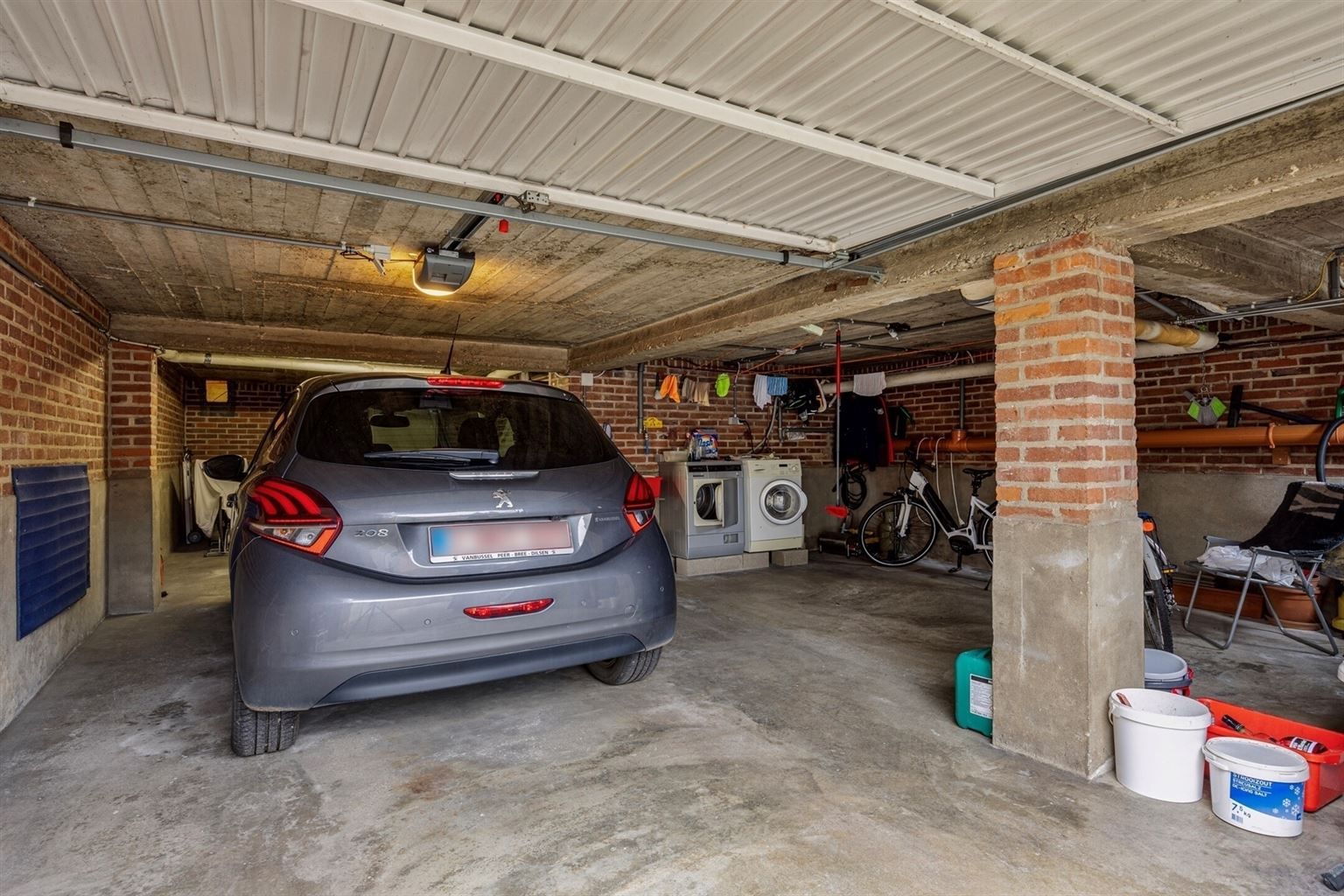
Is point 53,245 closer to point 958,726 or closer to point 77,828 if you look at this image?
point 77,828

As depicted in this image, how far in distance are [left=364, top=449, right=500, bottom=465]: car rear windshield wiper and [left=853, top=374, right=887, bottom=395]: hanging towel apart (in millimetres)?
5235

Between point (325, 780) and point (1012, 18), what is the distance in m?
2.96

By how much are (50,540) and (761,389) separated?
5868 millimetres

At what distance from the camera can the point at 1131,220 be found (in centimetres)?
238

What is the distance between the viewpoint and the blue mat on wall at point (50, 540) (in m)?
3.13

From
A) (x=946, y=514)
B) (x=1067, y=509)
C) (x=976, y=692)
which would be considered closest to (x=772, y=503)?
(x=946, y=514)

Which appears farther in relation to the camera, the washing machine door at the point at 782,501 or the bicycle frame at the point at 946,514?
the washing machine door at the point at 782,501

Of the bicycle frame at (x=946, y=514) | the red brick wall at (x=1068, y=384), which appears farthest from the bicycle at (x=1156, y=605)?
the bicycle frame at (x=946, y=514)

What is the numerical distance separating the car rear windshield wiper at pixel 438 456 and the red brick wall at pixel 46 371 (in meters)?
1.90

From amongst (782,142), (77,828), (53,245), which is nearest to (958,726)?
(782,142)

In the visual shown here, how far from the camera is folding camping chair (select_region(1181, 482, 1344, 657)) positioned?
4.06 metres

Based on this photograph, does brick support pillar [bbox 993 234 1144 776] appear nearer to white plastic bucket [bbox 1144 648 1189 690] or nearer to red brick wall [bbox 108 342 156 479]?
white plastic bucket [bbox 1144 648 1189 690]

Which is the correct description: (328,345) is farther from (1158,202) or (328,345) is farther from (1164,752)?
(1164,752)

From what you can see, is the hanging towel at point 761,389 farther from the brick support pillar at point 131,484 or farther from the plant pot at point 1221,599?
the brick support pillar at point 131,484
